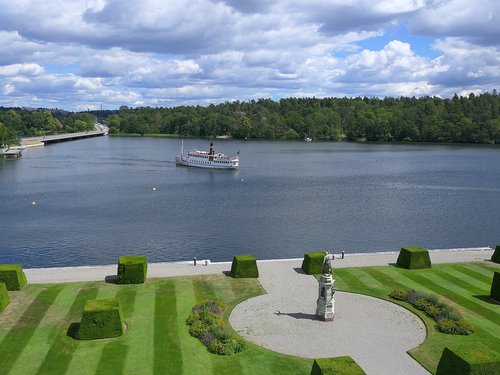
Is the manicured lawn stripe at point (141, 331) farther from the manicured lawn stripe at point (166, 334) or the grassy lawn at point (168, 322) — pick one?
the manicured lawn stripe at point (166, 334)

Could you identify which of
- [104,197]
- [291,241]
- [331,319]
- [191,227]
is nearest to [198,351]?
[331,319]

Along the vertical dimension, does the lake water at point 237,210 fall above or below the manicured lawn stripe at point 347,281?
below

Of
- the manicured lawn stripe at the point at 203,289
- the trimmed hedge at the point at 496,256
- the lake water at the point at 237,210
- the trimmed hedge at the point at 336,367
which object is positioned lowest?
the lake water at the point at 237,210

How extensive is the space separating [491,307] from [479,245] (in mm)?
28356

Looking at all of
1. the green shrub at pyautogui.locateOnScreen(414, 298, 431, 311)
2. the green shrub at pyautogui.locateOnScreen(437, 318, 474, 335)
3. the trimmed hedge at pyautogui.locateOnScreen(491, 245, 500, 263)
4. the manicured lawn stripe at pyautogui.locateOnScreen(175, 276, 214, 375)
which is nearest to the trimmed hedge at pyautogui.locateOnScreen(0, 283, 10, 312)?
the manicured lawn stripe at pyautogui.locateOnScreen(175, 276, 214, 375)

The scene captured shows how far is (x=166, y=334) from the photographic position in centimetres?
2809

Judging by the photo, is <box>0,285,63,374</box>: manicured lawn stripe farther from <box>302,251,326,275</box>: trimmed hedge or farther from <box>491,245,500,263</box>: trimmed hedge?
<box>491,245,500,263</box>: trimmed hedge

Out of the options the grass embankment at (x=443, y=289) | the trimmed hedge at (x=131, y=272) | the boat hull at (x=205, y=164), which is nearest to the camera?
the grass embankment at (x=443, y=289)

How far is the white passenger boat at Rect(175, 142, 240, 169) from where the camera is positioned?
13212cm

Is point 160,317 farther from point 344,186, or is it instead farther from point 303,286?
point 344,186

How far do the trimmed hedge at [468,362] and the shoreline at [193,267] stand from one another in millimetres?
19097

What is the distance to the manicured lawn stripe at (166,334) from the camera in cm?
2488

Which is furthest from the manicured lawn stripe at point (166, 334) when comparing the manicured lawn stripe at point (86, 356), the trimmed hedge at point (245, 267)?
the trimmed hedge at point (245, 267)

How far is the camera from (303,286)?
119ft
